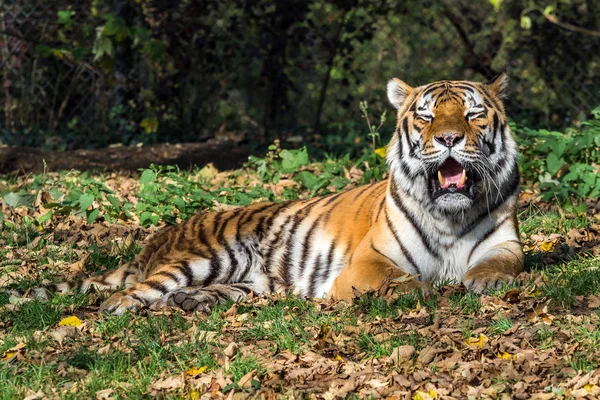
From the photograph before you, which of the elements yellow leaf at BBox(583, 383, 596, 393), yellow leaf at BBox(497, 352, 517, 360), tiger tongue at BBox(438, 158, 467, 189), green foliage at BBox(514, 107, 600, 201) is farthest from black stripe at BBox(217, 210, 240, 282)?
yellow leaf at BBox(583, 383, 596, 393)

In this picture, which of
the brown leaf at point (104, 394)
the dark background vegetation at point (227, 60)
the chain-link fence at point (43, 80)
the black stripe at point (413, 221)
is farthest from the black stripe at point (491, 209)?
the chain-link fence at point (43, 80)

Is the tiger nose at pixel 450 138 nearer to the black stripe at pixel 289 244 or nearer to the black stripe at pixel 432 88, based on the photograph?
the black stripe at pixel 432 88

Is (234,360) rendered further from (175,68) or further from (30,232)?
(175,68)

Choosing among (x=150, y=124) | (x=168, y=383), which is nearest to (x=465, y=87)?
(x=168, y=383)

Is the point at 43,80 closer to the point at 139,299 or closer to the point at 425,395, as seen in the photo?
the point at 139,299

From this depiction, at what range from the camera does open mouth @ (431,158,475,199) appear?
14.4ft

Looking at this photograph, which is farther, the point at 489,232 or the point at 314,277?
the point at 314,277

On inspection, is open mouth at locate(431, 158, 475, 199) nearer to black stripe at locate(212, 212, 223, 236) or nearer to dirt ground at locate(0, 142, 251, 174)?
black stripe at locate(212, 212, 223, 236)

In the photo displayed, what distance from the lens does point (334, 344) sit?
368cm

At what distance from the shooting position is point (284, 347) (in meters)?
3.72

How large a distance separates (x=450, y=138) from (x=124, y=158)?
5030 millimetres

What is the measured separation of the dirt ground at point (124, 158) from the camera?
8.30 metres

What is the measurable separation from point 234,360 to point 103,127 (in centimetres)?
818

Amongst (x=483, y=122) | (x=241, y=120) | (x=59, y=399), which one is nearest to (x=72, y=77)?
(x=241, y=120)
